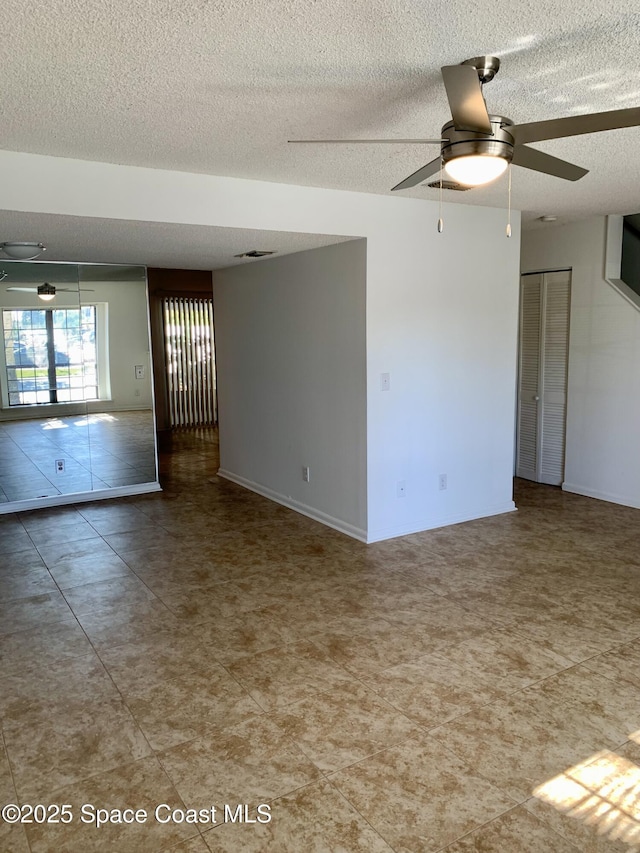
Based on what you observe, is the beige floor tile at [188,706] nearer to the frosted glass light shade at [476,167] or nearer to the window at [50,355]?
the frosted glass light shade at [476,167]

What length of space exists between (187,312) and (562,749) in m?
8.28

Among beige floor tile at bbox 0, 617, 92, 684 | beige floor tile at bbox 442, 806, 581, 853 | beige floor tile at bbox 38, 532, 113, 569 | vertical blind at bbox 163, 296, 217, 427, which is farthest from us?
vertical blind at bbox 163, 296, 217, 427

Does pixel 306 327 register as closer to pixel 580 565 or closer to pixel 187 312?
pixel 580 565

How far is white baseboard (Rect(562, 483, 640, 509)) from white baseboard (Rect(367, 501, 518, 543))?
32.6 inches

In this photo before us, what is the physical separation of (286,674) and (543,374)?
4276mm

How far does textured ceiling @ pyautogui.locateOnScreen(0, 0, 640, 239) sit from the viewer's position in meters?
1.76

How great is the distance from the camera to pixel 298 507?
5363mm

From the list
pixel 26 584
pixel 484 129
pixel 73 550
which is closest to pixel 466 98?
pixel 484 129

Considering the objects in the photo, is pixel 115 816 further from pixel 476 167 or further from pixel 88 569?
pixel 476 167

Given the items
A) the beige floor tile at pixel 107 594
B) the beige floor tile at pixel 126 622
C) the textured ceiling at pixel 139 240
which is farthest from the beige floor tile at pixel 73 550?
the textured ceiling at pixel 139 240

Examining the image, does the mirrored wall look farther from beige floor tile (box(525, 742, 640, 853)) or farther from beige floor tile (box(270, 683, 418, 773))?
beige floor tile (box(525, 742, 640, 853))

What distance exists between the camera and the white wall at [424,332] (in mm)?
3887

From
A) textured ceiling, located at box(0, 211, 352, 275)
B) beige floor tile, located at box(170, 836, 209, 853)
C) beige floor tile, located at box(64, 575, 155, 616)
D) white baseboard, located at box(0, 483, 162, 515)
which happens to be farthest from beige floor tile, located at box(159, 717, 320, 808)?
white baseboard, located at box(0, 483, 162, 515)

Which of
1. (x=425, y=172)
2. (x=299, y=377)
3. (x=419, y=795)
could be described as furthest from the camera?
(x=299, y=377)
